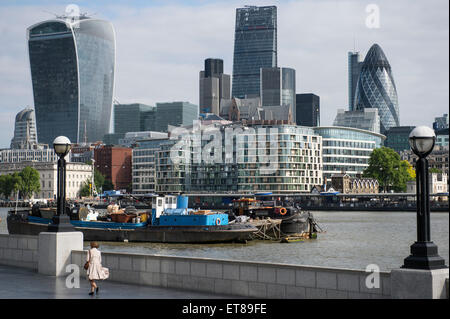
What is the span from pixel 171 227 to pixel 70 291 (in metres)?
41.9

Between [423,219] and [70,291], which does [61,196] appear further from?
[423,219]

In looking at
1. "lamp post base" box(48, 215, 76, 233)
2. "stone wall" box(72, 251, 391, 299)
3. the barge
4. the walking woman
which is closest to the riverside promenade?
"stone wall" box(72, 251, 391, 299)

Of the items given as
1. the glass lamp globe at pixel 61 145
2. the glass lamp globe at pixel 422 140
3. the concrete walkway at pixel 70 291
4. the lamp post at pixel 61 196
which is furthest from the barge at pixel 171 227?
the glass lamp globe at pixel 422 140

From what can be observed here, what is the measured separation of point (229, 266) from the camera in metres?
18.1

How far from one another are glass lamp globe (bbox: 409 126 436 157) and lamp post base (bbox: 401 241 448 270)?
79.6 inches

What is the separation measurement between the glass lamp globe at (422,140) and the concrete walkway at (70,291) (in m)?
6.45

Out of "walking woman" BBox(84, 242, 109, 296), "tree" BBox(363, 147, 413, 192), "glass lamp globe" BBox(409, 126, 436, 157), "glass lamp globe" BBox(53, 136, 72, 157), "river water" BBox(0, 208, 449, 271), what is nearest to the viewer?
"glass lamp globe" BBox(409, 126, 436, 157)

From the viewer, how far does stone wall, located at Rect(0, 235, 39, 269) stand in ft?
78.7

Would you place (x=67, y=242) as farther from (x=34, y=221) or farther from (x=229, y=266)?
(x=34, y=221)

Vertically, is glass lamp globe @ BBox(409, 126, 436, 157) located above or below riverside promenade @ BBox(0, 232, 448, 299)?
above

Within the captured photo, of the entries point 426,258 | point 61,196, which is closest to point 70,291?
point 61,196

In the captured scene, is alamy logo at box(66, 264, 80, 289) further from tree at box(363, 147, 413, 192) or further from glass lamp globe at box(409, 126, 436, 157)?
tree at box(363, 147, 413, 192)

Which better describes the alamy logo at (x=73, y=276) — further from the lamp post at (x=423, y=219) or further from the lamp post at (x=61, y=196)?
the lamp post at (x=423, y=219)
